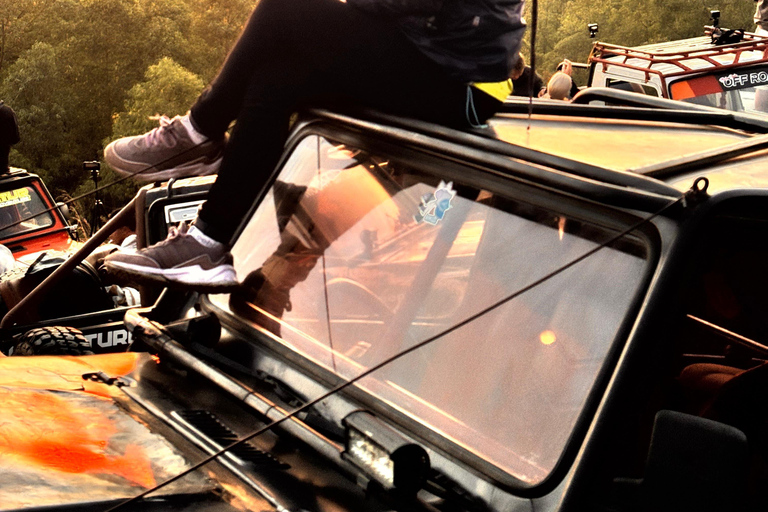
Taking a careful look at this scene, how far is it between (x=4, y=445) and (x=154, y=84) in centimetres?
5380

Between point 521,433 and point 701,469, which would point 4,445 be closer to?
point 521,433

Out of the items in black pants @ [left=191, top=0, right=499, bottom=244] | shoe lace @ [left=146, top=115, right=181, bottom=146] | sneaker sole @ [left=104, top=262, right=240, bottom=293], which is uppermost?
black pants @ [left=191, top=0, right=499, bottom=244]

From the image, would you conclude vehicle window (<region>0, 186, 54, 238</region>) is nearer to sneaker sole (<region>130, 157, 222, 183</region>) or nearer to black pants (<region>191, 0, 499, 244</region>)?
sneaker sole (<region>130, 157, 222, 183</region>)

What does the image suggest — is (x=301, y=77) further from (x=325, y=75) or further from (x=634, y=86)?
(x=634, y=86)

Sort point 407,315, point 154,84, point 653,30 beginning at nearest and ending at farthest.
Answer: point 407,315 < point 653,30 < point 154,84

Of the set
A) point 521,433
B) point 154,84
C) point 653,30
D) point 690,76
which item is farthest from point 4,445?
point 154,84

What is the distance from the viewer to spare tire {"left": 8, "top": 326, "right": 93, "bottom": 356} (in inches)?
139

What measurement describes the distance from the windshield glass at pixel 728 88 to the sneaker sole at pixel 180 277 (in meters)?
7.86

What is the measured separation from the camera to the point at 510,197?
215cm

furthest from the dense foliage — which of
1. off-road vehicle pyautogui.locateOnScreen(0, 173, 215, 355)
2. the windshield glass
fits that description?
off-road vehicle pyautogui.locateOnScreen(0, 173, 215, 355)

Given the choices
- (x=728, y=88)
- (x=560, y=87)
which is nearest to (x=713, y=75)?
(x=728, y=88)

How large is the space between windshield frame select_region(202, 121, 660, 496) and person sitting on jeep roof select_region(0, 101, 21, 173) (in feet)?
30.5

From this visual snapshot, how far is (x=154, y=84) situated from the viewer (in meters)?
53.7

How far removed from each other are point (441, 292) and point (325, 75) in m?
0.76
